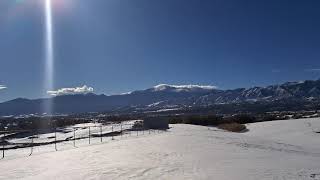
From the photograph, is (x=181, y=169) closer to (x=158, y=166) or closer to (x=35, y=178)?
(x=158, y=166)

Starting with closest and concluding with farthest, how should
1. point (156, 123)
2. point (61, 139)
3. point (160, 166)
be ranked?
point (160, 166) → point (61, 139) → point (156, 123)

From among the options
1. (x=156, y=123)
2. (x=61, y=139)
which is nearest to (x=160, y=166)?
(x=61, y=139)

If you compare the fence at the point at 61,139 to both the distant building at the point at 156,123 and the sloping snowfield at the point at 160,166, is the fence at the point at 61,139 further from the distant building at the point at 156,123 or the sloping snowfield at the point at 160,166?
the sloping snowfield at the point at 160,166

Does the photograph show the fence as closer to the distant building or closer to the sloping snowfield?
the distant building

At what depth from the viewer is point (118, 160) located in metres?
26.8

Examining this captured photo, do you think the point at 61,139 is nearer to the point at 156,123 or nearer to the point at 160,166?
the point at 156,123

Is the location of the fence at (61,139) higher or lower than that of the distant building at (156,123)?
lower

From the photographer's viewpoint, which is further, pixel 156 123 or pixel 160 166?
pixel 156 123

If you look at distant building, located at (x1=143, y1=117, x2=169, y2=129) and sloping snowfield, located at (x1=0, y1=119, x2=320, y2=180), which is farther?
distant building, located at (x1=143, y1=117, x2=169, y2=129)

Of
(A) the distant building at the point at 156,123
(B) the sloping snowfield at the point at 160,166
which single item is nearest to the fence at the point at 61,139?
(A) the distant building at the point at 156,123

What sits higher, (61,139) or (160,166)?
(61,139)

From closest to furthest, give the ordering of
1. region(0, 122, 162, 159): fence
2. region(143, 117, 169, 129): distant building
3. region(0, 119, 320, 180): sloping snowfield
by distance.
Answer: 1. region(0, 119, 320, 180): sloping snowfield
2. region(0, 122, 162, 159): fence
3. region(143, 117, 169, 129): distant building

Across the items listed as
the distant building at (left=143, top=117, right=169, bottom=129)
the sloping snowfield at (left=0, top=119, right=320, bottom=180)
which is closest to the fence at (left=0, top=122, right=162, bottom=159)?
the distant building at (left=143, top=117, right=169, bottom=129)

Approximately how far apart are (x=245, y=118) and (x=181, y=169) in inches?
4206
